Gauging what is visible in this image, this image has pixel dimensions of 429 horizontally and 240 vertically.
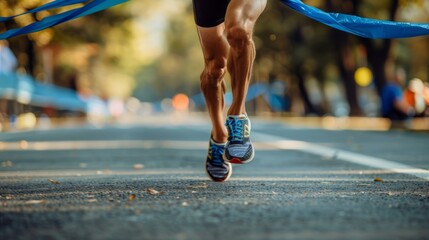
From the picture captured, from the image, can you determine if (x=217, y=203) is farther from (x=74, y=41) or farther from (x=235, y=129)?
(x=74, y=41)

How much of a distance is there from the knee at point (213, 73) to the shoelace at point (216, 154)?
1.56ft

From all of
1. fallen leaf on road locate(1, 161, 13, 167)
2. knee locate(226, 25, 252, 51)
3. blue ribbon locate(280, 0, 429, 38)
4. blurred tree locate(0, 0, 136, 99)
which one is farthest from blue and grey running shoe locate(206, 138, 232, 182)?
blurred tree locate(0, 0, 136, 99)

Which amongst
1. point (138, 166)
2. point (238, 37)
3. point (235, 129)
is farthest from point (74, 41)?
point (235, 129)

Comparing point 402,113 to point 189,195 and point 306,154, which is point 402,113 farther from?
point 189,195

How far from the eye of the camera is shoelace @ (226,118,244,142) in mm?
5492

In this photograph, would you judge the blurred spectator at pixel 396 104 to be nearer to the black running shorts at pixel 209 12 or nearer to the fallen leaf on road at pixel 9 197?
the black running shorts at pixel 209 12

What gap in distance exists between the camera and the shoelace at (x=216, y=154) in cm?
580

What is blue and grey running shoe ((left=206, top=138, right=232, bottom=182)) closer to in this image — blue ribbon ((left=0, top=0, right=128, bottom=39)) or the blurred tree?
blue ribbon ((left=0, top=0, right=128, bottom=39))

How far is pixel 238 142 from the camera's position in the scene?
18.0 feet

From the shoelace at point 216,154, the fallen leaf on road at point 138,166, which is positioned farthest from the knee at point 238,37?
the fallen leaf on road at point 138,166

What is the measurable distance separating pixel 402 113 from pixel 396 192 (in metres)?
19.2

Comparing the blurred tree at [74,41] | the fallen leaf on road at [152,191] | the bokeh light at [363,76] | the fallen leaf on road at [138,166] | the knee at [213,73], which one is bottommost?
the fallen leaf on road at [152,191]

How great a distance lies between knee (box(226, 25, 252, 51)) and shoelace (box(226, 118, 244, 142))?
520mm

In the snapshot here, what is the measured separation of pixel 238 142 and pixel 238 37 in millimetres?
715
